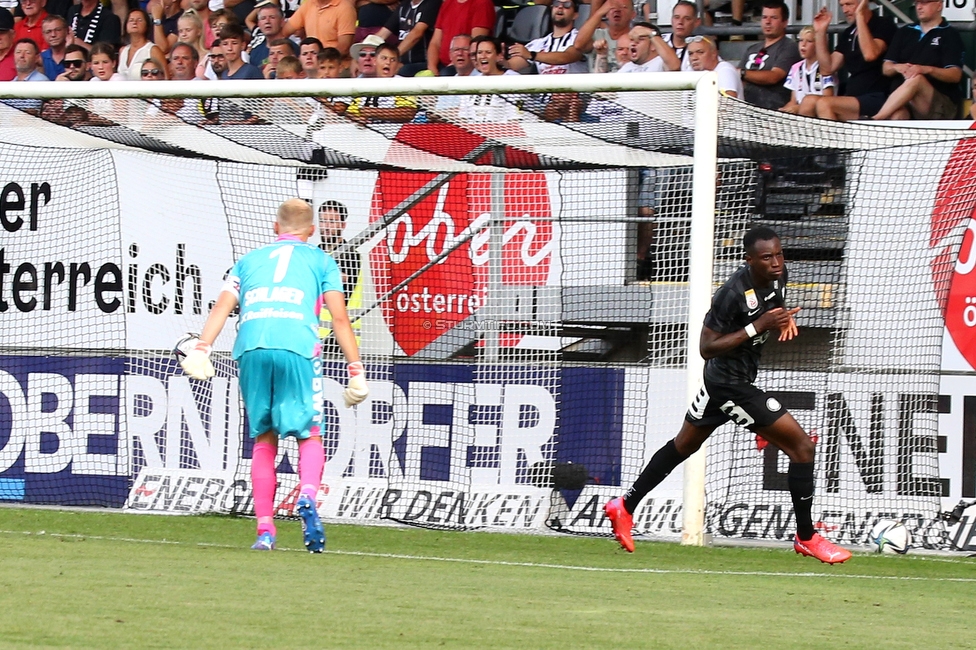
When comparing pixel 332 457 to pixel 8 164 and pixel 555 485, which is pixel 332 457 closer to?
pixel 555 485

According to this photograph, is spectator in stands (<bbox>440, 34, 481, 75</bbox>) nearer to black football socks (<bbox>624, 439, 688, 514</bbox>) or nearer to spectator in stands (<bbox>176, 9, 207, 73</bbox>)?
spectator in stands (<bbox>176, 9, 207, 73</bbox>)

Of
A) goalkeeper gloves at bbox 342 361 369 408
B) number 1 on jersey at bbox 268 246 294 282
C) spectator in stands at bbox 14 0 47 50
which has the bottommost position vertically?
goalkeeper gloves at bbox 342 361 369 408

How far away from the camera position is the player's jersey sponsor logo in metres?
8.15

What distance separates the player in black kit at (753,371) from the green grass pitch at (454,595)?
1.44 ft

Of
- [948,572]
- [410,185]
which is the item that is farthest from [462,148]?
[948,572]

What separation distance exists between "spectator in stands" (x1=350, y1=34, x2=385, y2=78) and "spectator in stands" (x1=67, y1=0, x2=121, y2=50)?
145 inches

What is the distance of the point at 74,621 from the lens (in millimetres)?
5016

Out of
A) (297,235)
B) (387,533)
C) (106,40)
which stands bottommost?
(387,533)

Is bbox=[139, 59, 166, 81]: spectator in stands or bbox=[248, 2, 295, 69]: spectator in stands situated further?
bbox=[248, 2, 295, 69]: spectator in stands

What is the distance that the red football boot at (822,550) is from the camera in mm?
8156

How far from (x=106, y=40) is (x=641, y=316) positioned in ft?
25.9

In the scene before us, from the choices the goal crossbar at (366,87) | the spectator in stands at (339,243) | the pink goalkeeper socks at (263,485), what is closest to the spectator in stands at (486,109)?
the goal crossbar at (366,87)

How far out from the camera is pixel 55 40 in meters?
15.3

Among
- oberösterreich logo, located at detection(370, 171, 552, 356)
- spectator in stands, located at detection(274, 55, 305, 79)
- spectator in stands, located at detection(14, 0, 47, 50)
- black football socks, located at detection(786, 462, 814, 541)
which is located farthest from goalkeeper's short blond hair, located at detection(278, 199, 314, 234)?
spectator in stands, located at detection(14, 0, 47, 50)
